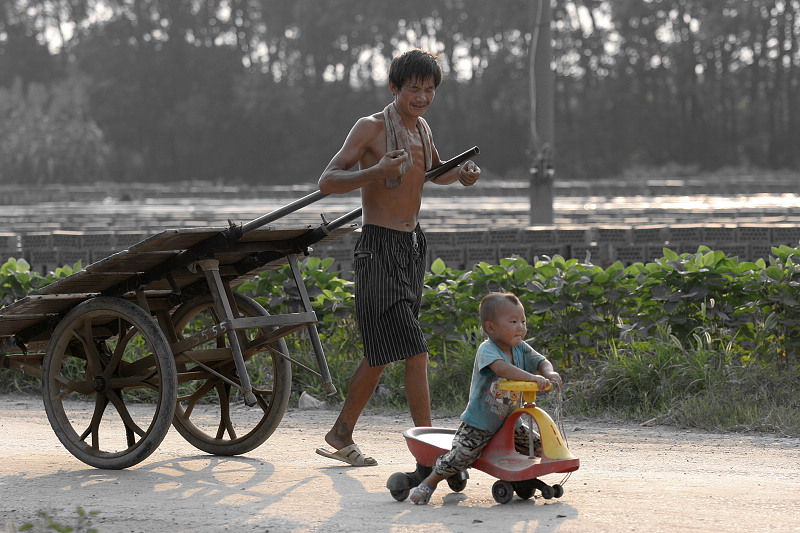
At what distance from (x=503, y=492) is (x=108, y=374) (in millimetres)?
2035

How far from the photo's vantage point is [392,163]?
477 cm

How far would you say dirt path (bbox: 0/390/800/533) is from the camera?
13.9 feet

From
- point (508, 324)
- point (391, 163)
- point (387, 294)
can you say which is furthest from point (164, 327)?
point (508, 324)

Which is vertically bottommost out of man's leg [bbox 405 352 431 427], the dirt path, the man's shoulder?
the dirt path

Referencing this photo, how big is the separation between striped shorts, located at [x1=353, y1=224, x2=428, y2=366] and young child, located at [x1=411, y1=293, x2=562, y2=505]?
0.59 m

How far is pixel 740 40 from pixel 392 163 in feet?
202

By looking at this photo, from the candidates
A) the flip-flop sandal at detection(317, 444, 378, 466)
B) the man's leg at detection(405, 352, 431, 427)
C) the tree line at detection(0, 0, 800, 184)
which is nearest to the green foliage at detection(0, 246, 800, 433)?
the flip-flop sandal at detection(317, 444, 378, 466)

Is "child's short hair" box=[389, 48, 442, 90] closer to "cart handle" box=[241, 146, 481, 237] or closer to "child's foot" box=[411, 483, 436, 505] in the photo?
"cart handle" box=[241, 146, 481, 237]

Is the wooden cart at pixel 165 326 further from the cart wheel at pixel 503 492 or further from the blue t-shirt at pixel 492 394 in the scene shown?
the cart wheel at pixel 503 492

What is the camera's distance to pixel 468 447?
175 inches

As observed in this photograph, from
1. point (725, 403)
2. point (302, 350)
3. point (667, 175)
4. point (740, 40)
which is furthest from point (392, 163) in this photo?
point (740, 40)

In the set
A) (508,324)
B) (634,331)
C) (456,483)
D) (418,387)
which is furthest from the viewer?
(634,331)

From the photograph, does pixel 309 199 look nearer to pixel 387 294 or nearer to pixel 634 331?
pixel 387 294

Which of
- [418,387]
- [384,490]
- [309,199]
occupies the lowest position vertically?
[384,490]
